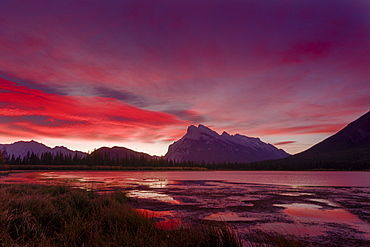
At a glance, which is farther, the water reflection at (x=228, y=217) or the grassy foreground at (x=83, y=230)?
the water reflection at (x=228, y=217)

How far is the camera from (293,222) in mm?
16234

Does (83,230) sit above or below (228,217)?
above

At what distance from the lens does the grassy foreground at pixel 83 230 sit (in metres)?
9.55

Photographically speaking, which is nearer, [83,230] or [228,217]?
[83,230]

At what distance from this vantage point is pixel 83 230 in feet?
36.9

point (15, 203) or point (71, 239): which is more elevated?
point (15, 203)

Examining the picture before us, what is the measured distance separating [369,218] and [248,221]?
923 cm

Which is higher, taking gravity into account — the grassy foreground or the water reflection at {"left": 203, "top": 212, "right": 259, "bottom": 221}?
the grassy foreground

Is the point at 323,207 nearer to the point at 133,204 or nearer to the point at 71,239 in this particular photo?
the point at 133,204

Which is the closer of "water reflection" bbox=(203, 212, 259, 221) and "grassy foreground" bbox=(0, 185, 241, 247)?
"grassy foreground" bbox=(0, 185, 241, 247)

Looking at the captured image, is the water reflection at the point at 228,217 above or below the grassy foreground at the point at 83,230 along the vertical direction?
below

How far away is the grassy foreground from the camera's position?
9.55 metres

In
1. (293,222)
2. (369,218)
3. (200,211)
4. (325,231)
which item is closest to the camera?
(325,231)

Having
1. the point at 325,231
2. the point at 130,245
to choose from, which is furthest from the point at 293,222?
the point at 130,245
